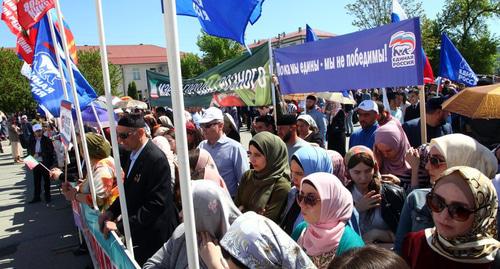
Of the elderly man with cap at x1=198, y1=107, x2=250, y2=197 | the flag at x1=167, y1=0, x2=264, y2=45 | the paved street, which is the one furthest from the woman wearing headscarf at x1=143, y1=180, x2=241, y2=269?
the paved street

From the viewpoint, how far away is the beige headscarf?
8.05ft

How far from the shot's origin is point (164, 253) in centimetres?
234

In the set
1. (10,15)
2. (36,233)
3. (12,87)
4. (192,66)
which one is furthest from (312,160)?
(192,66)

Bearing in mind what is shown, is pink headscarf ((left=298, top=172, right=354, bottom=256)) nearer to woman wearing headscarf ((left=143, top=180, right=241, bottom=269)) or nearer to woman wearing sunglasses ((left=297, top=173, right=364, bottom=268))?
woman wearing sunglasses ((left=297, top=173, right=364, bottom=268))

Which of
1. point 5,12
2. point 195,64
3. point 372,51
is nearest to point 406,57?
point 372,51

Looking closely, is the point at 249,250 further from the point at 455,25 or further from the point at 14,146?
the point at 455,25

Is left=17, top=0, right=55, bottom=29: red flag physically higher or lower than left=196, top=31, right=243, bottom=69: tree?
lower

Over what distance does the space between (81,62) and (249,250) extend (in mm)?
47415

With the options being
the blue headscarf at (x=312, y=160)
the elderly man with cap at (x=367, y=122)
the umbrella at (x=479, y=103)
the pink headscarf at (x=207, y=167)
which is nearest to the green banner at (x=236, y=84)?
the elderly man with cap at (x=367, y=122)

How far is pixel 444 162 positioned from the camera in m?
2.50

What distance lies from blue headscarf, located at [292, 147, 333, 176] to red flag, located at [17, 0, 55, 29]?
11.2 ft

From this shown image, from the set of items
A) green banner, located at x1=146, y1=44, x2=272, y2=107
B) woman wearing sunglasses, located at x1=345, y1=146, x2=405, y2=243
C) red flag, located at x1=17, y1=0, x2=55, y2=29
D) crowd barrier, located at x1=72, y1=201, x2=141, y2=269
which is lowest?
crowd barrier, located at x1=72, y1=201, x2=141, y2=269

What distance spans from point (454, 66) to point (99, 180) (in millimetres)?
5814

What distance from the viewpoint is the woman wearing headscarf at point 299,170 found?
2938mm
